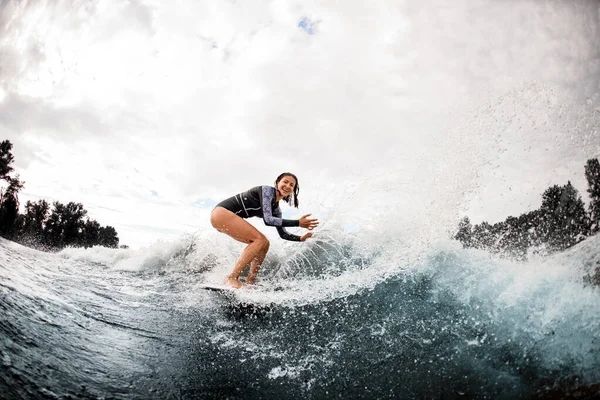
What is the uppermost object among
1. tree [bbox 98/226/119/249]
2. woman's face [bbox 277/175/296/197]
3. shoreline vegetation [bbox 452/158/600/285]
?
shoreline vegetation [bbox 452/158/600/285]

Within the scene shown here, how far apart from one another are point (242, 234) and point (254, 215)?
0.42 meters

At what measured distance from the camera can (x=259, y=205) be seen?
4.58m

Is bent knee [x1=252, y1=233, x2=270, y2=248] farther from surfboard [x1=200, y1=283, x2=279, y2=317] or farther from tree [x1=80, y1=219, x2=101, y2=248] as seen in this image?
tree [x1=80, y1=219, x2=101, y2=248]

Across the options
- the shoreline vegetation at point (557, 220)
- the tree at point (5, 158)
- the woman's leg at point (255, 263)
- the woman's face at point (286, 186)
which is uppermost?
the shoreline vegetation at point (557, 220)

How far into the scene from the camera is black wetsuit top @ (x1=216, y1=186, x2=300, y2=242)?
4371 mm

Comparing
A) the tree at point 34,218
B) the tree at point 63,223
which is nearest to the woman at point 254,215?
the tree at point 34,218

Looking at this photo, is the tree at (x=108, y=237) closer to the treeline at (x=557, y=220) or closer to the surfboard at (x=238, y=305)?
the treeline at (x=557, y=220)

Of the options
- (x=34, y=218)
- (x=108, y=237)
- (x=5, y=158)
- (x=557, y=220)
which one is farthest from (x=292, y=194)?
(x=108, y=237)

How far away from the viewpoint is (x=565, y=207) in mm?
26094

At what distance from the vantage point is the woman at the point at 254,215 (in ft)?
14.2

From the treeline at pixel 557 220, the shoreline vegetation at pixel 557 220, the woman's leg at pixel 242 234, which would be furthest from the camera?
the treeline at pixel 557 220

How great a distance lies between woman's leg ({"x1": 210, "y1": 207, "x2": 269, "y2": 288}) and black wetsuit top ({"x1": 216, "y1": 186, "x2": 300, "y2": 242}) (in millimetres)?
170

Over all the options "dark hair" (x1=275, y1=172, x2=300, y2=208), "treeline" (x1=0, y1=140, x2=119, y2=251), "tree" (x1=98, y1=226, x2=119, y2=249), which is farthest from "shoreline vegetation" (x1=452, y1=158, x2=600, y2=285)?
"tree" (x1=98, y1=226, x2=119, y2=249)

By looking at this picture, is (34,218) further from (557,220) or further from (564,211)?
(557,220)
